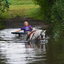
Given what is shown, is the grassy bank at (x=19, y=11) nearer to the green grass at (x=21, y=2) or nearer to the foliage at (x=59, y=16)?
the green grass at (x=21, y=2)

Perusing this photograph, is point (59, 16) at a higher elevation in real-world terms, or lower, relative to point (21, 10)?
lower

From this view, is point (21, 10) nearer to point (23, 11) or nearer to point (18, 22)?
point (23, 11)

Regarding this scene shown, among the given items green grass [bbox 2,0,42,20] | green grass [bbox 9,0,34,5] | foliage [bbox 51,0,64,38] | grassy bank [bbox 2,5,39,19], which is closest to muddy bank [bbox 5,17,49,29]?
green grass [bbox 2,0,42,20]

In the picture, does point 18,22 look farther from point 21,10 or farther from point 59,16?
point 59,16

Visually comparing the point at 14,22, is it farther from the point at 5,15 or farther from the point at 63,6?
the point at 63,6

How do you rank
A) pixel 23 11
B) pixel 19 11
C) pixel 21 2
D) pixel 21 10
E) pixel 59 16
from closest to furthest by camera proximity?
pixel 59 16, pixel 19 11, pixel 23 11, pixel 21 10, pixel 21 2

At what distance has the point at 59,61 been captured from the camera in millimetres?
12000

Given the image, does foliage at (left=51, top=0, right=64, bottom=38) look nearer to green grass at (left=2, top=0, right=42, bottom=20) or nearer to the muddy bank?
the muddy bank

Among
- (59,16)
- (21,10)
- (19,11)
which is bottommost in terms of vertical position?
(59,16)

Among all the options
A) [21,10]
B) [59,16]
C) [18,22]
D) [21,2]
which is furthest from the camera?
[21,2]

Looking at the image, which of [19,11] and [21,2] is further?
[21,2]

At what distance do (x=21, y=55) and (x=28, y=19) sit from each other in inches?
1237

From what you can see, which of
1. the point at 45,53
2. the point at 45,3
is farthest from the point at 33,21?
the point at 45,53

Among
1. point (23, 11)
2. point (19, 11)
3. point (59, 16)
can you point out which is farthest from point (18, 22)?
point (59, 16)
